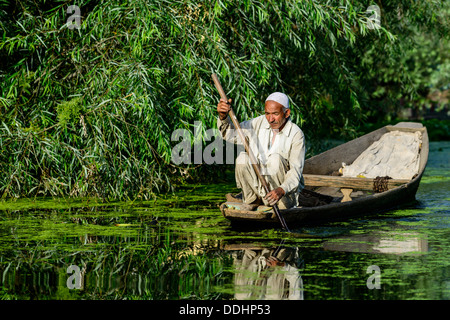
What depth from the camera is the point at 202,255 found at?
20.7 ft

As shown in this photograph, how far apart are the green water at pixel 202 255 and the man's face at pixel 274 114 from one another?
101cm

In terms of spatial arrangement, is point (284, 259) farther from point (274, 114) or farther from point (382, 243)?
point (274, 114)

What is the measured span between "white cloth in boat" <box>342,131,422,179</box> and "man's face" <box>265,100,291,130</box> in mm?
3537

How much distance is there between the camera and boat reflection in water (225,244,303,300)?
5.01 metres

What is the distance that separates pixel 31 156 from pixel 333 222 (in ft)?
11.8

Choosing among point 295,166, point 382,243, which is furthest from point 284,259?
point 295,166

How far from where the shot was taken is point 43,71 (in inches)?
362

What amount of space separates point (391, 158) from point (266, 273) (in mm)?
5783

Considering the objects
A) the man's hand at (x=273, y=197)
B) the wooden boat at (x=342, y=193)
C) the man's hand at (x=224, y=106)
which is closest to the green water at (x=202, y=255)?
the wooden boat at (x=342, y=193)

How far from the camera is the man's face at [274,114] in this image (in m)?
7.13

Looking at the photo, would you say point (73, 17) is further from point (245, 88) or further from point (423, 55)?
point (423, 55)
